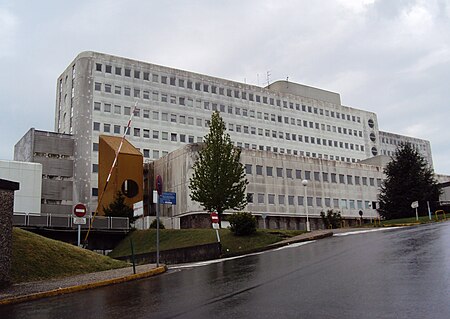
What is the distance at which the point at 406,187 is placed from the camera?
50.4m

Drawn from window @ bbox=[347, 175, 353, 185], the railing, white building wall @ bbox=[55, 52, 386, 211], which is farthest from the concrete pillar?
window @ bbox=[347, 175, 353, 185]

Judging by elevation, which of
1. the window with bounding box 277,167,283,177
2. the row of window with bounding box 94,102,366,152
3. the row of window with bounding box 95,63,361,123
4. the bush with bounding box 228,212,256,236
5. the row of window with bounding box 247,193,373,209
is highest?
the row of window with bounding box 95,63,361,123

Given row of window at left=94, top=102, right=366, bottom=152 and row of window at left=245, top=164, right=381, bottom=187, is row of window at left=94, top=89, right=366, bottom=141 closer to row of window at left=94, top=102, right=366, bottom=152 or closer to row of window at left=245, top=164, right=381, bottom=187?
row of window at left=94, top=102, right=366, bottom=152

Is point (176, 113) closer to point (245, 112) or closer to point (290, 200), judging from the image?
point (245, 112)

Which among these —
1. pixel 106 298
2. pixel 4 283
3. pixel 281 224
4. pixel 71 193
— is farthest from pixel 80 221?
pixel 71 193

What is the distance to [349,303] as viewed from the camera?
29.2 feet

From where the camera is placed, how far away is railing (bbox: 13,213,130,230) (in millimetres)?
39656

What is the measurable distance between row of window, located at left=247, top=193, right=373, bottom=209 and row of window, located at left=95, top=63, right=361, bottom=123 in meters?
30.9

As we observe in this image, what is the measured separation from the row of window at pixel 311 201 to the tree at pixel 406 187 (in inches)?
532

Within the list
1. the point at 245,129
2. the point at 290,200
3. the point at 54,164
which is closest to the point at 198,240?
the point at 290,200

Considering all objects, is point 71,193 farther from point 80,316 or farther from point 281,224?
point 80,316

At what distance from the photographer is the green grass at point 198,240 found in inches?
1144

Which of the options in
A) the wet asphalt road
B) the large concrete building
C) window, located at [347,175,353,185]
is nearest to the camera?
the wet asphalt road

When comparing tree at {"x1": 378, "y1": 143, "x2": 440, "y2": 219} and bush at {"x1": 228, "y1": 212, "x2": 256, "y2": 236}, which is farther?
tree at {"x1": 378, "y1": 143, "x2": 440, "y2": 219}
